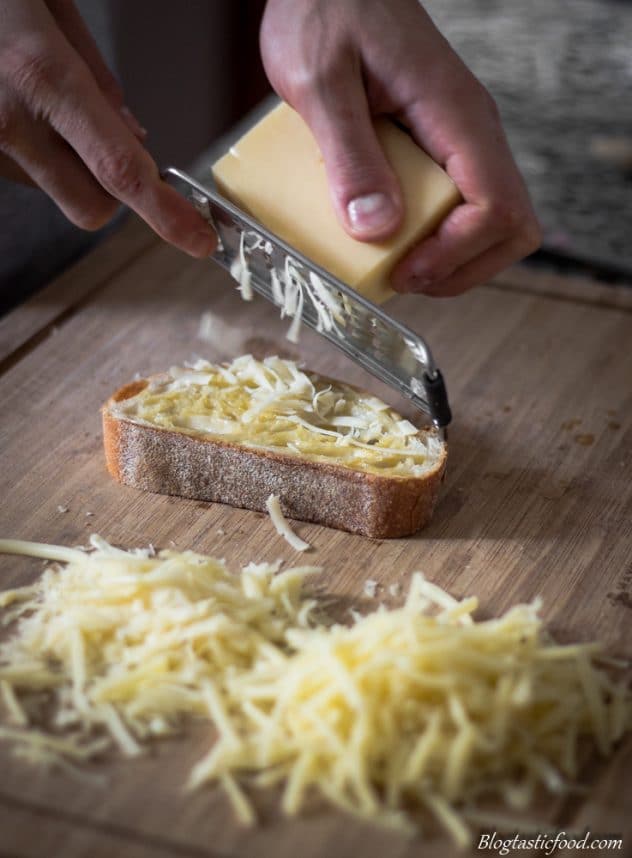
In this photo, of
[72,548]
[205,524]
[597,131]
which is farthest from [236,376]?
[597,131]

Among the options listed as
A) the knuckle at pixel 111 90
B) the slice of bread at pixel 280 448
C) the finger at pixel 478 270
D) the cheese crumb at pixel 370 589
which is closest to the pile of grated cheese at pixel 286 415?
the slice of bread at pixel 280 448

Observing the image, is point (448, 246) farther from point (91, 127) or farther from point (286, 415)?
point (91, 127)

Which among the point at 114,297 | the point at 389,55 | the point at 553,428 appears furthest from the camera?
the point at 114,297

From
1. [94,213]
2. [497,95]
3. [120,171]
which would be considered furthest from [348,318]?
[497,95]

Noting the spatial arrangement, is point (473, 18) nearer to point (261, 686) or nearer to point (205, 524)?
point (205, 524)

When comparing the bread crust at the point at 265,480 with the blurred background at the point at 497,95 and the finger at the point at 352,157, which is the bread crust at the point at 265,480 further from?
the blurred background at the point at 497,95

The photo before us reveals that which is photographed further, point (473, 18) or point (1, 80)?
point (473, 18)

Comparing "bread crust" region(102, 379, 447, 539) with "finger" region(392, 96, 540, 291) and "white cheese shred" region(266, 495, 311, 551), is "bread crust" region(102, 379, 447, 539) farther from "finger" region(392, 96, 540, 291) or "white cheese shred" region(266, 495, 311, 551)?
"finger" region(392, 96, 540, 291)
